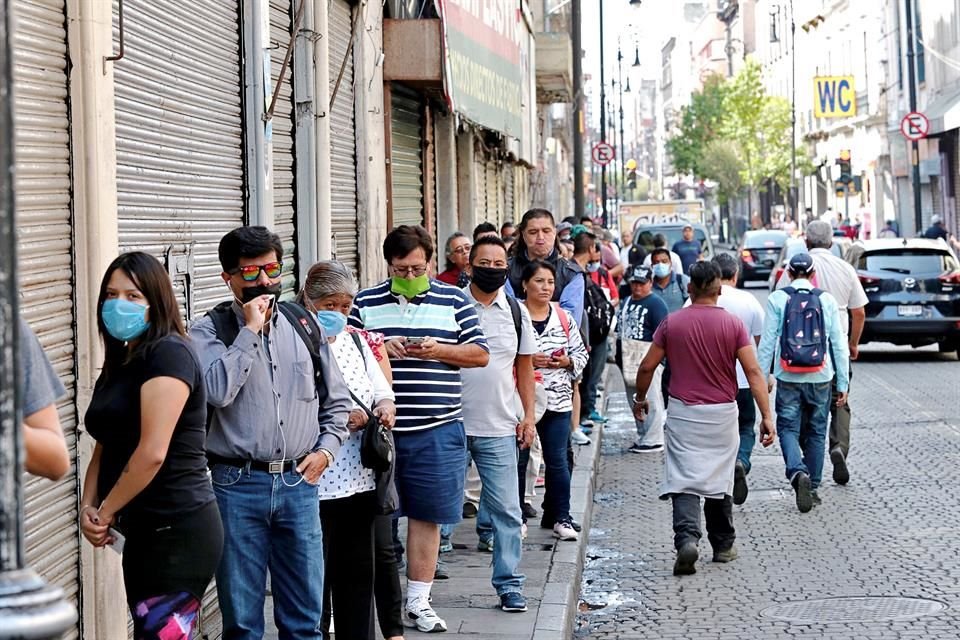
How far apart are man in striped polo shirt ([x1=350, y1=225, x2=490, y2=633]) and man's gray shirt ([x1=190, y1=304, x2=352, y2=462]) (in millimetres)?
1487

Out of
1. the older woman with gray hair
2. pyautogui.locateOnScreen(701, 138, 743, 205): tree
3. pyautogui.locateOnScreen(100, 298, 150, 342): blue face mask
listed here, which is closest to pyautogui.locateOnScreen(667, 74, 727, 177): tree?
pyautogui.locateOnScreen(701, 138, 743, 205): tree

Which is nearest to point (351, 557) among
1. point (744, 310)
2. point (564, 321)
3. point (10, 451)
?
point (564, 321)

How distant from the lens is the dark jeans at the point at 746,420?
10977 millimetres

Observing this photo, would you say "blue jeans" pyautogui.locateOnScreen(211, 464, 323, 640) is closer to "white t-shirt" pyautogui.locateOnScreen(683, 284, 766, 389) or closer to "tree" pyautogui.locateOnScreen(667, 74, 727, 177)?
"white t-shirt" pyautogui.locateOnScreen(683, 284, 766, 389)

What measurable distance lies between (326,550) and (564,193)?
221ft

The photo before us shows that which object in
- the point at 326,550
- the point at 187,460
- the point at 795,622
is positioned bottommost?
the point at 795,622

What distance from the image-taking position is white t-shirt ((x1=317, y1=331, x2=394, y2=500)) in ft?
20.6

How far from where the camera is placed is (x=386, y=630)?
22.0 feet

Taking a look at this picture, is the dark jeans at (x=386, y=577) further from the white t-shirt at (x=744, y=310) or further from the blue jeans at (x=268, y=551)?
the white t-shirt at (x=744, y=310)

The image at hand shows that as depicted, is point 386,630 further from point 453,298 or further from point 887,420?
point 887,420

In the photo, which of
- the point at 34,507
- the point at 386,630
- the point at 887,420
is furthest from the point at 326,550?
the point at 887,420

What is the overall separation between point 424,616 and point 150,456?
2.82m

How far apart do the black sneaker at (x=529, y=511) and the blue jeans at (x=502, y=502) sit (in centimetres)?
226

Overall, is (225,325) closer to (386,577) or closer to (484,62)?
(386,577)
